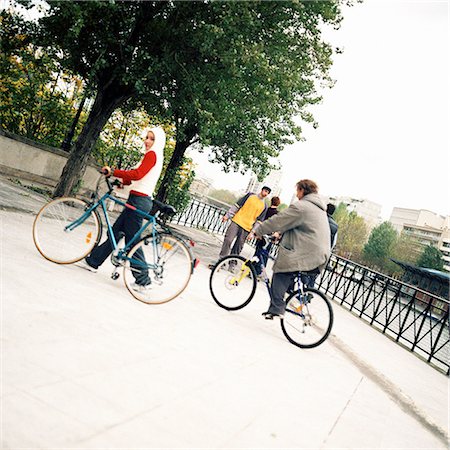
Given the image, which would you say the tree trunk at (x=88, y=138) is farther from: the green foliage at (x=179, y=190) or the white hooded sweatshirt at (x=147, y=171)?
the white hooded sweatshirt at (x=147, y=171)

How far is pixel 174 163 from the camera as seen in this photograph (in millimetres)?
16078

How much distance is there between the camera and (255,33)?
9914 mm

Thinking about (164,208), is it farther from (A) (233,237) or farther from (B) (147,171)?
(A) (233,237)

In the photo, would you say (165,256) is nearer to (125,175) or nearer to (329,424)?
(125,175)

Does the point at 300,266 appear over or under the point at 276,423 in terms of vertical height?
over

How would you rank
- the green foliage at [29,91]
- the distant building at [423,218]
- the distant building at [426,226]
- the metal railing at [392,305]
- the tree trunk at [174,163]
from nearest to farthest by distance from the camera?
the metal railing at [392,305] → the green foliage at [29,91] → the tree trunk at [174,163] → the distant building at [426,226] → the distant building at [423,218]

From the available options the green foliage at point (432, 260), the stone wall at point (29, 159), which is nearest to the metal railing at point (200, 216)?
the stone wall at point (29, 159)

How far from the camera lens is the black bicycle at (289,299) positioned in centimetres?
487

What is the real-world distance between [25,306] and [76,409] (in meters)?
1.32

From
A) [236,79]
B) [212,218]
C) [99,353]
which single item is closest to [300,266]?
[99,353]

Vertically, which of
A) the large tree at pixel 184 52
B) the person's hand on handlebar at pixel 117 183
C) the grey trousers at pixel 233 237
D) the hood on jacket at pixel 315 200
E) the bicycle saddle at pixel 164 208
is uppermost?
the large tree at pixel 184 52

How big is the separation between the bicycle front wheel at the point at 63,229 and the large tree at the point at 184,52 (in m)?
4.88

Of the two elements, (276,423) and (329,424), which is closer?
(276,423)

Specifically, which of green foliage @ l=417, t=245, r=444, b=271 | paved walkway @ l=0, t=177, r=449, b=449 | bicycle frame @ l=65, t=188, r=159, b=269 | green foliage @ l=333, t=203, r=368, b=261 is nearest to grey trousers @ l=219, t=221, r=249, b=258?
paved walkway @ l=0, t=177, r=449, b=449
